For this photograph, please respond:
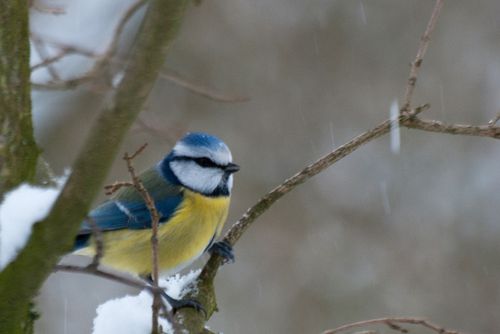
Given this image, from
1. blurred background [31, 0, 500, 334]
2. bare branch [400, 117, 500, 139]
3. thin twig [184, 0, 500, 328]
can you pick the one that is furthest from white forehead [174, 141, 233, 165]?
blurred background [31, 0, 500, 334]

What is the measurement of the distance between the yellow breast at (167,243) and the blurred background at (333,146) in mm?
2887

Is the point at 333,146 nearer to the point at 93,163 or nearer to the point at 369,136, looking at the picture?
the point at 369,136

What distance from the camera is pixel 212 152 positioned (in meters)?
2.71

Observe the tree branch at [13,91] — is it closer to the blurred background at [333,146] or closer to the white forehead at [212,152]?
the white forehead at [212,152]

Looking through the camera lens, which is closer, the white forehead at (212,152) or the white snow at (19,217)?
the white snow at (19,217)

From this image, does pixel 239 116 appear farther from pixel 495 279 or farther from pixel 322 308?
pixel 495 279

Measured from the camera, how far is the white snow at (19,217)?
138 cm

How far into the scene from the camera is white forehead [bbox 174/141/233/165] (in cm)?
271

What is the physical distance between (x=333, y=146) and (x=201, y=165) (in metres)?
3.01

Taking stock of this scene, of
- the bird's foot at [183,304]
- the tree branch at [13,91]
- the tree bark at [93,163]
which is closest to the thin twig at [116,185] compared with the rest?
the tree bark at [93,163]

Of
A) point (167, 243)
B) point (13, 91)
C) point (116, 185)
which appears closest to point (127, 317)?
point (116, 185)

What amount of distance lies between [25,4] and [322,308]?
439 centimetres

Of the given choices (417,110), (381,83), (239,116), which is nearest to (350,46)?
(381,83)

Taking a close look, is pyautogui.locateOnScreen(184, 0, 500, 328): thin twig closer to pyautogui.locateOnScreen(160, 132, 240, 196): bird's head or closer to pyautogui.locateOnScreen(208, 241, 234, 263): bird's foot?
pyautogui.locateOnScreen(208, 241, 234, 263): bird's foot
